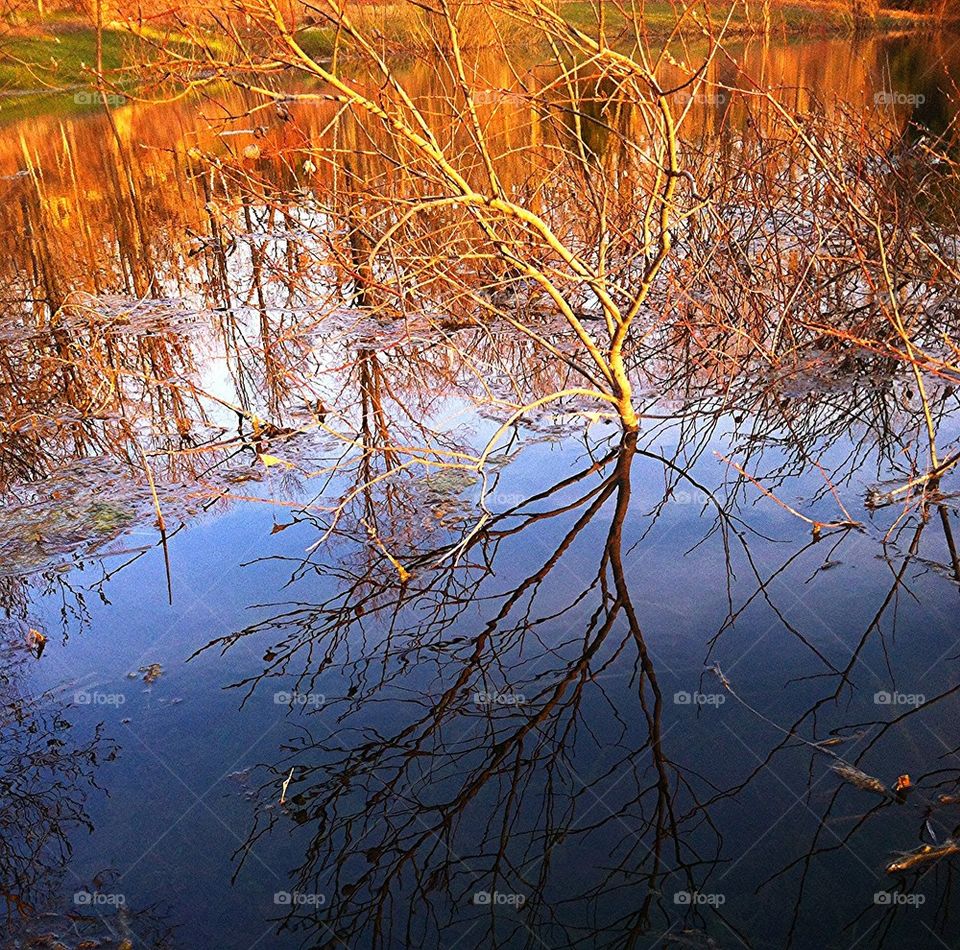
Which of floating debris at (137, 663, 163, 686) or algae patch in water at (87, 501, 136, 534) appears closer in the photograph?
floating debris at (137, 663, 163, 686)

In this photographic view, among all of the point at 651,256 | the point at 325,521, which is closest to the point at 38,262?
the point at 651,256

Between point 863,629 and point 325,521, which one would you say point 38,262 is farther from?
point 863,629

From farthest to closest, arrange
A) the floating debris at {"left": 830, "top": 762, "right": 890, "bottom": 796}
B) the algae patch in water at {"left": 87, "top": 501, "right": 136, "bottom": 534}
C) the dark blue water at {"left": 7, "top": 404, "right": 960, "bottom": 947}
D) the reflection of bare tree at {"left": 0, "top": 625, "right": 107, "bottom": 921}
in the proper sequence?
the algae patch in water at {"left": 87, "top": 501, "right": 136, "bottom": 534} → the floating debris at {"left": 830, "top": 762, "right": 890, "bottom": 796} → the reflection of bare tree at {"left": 0, "top": 625, "right": 107, "bottom": 921} → the dark blue water at {"left": 7, "top": 404, "right": 960, "bottom": 947}

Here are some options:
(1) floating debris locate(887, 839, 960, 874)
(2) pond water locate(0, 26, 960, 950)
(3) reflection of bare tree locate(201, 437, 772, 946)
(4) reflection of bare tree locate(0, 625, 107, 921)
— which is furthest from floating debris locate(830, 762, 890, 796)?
(4) reflection of bare tree locate(0, 625, 107, 921)

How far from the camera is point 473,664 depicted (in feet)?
12.3

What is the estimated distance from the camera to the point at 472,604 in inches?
162

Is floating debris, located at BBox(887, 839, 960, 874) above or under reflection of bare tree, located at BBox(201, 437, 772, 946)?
under

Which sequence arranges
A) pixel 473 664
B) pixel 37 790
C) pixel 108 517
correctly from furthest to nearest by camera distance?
pixel 108 517 → pixel 473 664 → pixel 37 790

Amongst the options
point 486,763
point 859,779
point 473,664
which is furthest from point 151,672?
point 859,779

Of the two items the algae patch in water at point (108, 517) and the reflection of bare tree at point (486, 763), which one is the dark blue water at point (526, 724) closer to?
the reflection of bare tree at point (486, 763)

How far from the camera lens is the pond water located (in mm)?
2773

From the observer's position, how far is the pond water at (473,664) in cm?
277

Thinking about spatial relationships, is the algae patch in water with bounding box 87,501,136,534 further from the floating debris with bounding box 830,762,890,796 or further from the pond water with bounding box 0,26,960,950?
the floating debris with bounding box 830,762,890,796

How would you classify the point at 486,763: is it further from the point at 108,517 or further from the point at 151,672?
the point at 108,517
